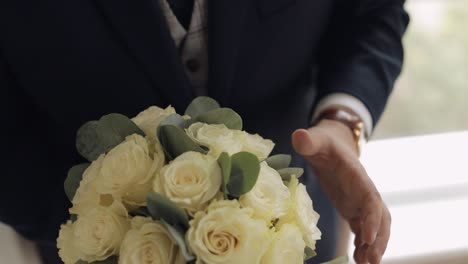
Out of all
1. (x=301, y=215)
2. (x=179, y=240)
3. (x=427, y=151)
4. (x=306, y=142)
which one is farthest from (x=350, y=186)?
(x=427, y=151)

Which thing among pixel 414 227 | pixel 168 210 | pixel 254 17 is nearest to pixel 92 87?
pixel 254 17

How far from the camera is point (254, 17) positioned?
2.38 feet

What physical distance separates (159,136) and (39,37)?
0.93ft

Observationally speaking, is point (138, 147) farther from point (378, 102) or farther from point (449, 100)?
point (449, 100)

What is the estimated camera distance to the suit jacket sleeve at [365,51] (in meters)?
0.83

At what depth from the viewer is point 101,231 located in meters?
0.46

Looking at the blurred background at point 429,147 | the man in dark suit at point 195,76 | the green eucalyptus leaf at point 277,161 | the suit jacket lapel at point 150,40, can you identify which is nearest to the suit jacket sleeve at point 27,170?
the man in dark suit at point 195,76

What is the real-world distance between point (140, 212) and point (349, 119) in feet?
1.38

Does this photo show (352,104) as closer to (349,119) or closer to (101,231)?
(349,119)

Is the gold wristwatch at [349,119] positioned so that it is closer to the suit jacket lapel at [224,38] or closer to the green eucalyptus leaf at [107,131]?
the suit jacket lapel at [224,38]

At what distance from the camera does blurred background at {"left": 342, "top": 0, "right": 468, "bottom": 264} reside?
3.41 ft

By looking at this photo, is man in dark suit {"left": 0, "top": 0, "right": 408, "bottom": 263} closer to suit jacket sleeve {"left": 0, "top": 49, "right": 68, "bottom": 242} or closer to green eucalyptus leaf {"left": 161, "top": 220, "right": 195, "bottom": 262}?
suit jacket sleeve {"left": 0, "top": 49, "right": 68, "bottom": 242}

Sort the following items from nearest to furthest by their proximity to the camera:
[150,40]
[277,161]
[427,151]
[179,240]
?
1. [179,240]
2. [277,161]
3. [150,40]
4. [427,151]

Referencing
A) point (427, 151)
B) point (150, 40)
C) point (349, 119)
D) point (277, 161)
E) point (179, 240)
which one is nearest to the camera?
point (179, 240)
